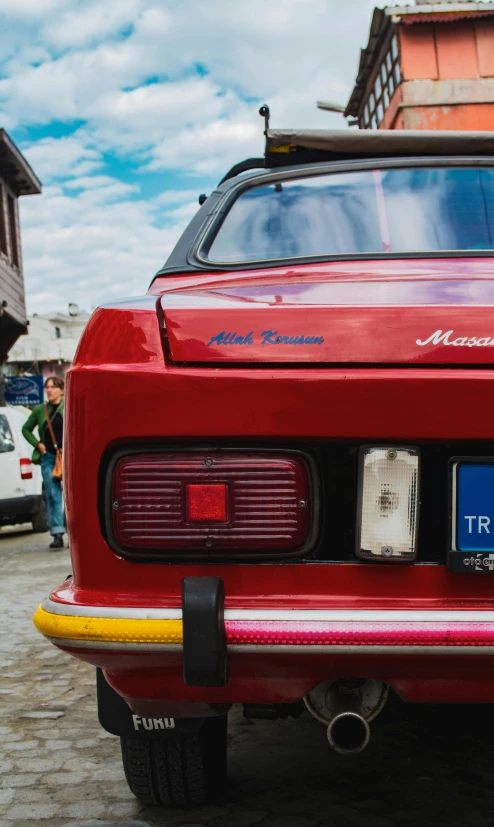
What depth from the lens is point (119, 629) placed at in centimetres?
177

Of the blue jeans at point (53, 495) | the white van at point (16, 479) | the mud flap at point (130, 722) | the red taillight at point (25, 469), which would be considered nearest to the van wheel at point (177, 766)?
the mud flap at point (130, 722)

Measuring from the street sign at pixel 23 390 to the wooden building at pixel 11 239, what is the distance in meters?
1.96

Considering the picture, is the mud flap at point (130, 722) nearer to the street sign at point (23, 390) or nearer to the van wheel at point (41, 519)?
the van wheel at point (41, 519)

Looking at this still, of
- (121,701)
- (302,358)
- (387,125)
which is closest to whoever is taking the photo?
(302,358)

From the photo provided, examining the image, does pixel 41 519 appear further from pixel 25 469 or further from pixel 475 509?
pixel 475 509

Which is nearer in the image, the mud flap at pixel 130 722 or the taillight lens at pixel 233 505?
the taillight lens at pixel 233 505

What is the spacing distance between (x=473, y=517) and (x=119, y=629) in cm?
74

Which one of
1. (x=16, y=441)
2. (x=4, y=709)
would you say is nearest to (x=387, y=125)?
(x=16, y=441)

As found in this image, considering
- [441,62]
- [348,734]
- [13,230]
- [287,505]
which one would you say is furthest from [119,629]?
[13,230]

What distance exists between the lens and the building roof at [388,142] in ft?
11.2

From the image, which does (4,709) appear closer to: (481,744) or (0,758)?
(0,758)

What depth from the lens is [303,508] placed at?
→ 6.07ft

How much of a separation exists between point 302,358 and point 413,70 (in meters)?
25.4

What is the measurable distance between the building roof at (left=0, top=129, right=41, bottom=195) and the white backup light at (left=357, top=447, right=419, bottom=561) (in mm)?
25307
